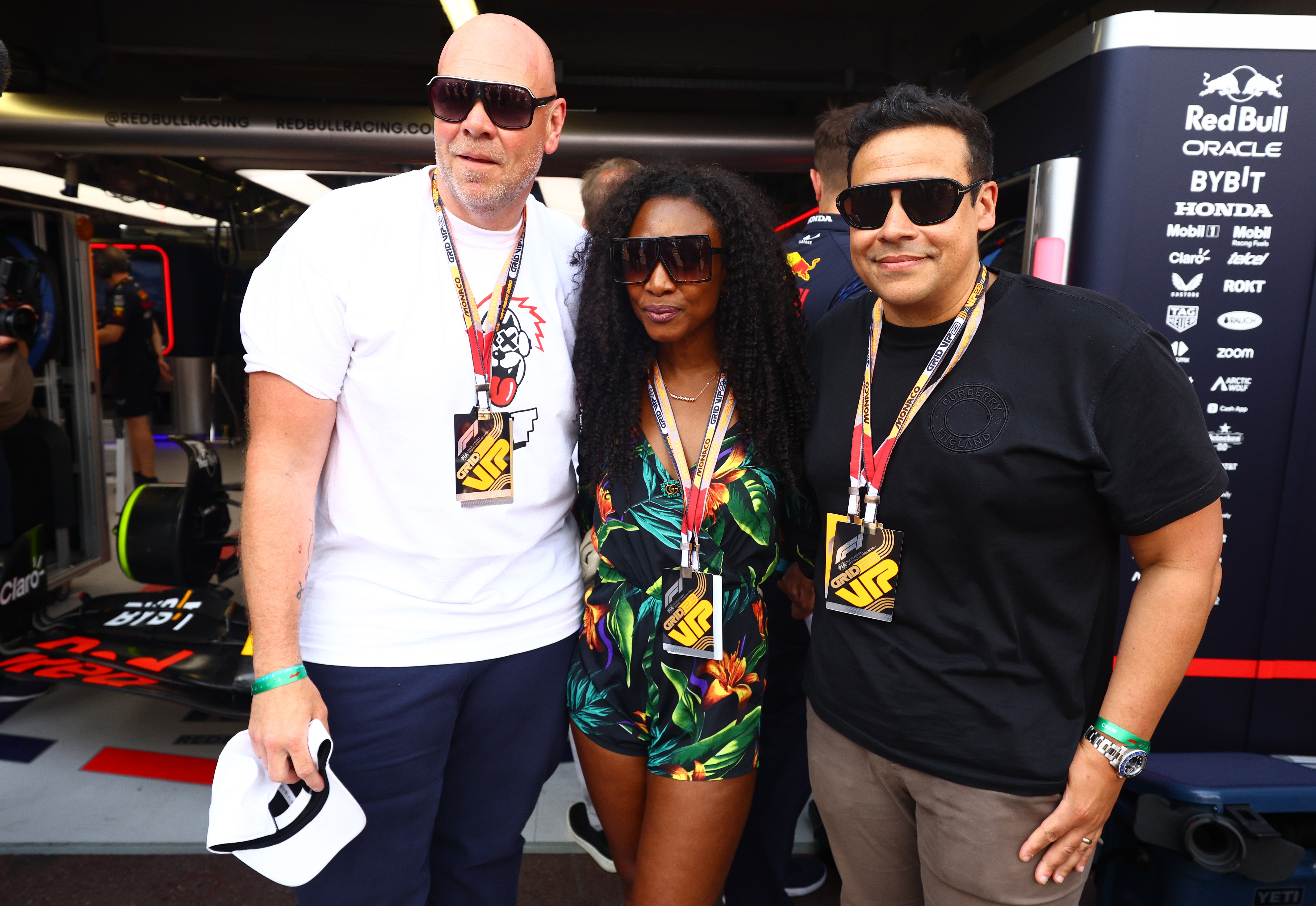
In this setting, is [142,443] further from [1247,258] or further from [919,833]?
[1247,258]

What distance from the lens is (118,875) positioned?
2736 mm

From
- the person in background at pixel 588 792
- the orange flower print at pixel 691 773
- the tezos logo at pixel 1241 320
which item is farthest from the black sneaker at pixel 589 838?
the tezos logo at pixel 1241 320

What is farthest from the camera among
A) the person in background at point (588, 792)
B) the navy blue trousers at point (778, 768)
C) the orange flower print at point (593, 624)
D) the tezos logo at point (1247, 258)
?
the person in background at point (588, 792)

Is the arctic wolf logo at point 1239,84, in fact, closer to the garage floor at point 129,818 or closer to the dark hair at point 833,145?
the dark hair at point 833,145

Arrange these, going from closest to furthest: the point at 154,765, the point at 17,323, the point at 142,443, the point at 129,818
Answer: the point at 129,818, the point at 154,765, the point at 17,323, the point at 142,443

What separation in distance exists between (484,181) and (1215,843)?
249cm

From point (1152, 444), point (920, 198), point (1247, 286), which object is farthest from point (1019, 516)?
point (1247, 286)

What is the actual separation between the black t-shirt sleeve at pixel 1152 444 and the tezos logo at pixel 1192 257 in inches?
54.7

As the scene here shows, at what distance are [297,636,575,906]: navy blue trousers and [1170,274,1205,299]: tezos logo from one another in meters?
2.09

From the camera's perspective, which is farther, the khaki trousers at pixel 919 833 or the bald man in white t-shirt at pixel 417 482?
the bald man in white t-shirt at pixel 417 482

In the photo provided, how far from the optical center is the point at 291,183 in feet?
24.9

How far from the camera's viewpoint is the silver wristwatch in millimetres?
1347

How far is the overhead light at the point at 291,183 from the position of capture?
7.28 m

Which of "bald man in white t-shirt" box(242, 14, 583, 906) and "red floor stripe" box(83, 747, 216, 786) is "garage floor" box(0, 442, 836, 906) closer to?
"red floor stripe" box(83, 747, 216, 786)
